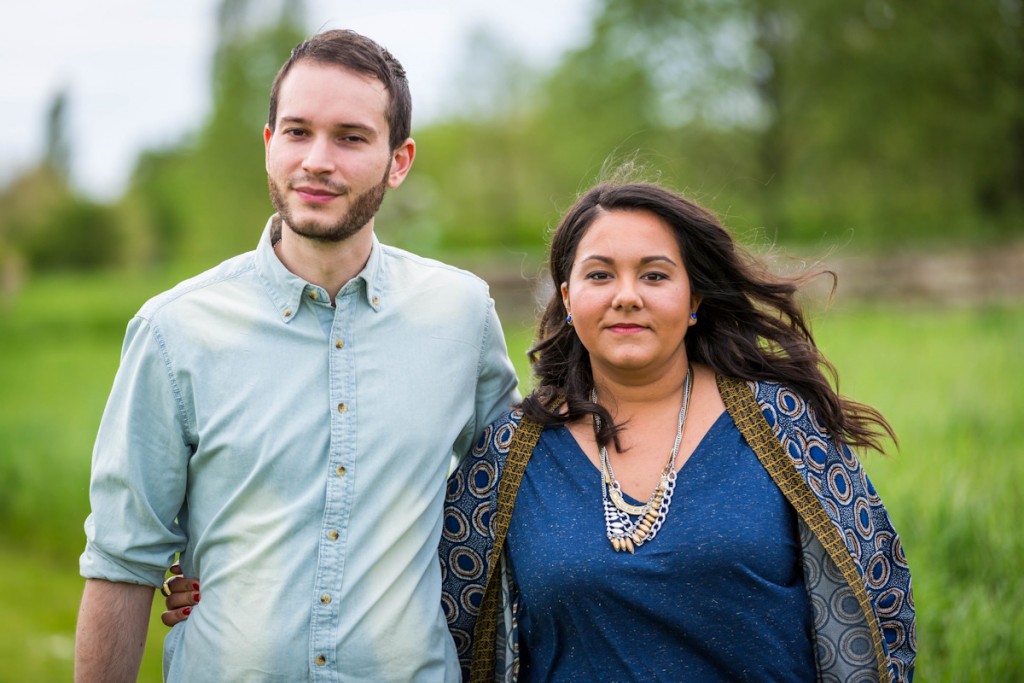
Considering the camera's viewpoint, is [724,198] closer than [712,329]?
No

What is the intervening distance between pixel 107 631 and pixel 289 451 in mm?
616

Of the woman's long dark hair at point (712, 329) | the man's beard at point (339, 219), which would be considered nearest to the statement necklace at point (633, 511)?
the woman's long dark hair at point (712, 329)

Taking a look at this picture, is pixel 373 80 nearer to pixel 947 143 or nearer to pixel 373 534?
pixel 373 534

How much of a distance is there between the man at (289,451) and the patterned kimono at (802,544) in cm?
24

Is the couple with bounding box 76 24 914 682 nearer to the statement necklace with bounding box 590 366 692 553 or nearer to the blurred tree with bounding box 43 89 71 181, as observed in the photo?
the statement necklace with bounding box 590 366 692 553

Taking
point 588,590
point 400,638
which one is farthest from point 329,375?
point 588,590

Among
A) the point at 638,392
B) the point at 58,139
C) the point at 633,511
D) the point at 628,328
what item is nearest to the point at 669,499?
the point at 633,511

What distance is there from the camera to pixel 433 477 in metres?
2.50

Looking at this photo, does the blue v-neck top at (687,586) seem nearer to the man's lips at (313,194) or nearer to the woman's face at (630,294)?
the woman's face at (630,294)

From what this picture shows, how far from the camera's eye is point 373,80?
8.00 feet

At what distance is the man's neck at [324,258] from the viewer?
245cm

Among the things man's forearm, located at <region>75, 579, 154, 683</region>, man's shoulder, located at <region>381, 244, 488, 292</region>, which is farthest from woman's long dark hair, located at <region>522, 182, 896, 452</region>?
man's forearm, located at <region>75, 579, 154, 683</region>

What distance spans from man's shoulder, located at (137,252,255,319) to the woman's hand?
2.17 ft

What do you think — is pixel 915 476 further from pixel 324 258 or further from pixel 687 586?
pixel 324 258
